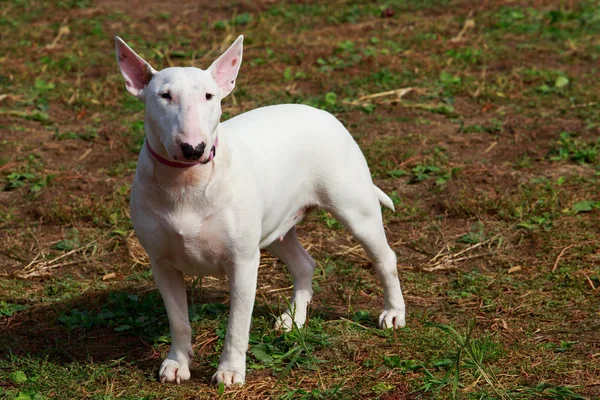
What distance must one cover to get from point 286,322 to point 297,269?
35cm

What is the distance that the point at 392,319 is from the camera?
17.3 feet

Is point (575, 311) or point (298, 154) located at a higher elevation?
point (298, 154)

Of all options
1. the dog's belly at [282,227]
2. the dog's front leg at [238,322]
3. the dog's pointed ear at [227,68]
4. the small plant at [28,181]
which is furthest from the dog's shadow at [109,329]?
the small plant at [28,181]

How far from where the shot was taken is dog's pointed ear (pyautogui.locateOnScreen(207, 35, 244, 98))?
4332 millimetres

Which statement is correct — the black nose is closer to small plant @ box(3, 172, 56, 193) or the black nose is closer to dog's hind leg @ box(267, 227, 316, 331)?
dog's hind leg @ box(267, 227, 316, 331)

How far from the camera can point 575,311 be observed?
5395mm

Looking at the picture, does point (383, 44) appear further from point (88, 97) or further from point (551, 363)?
point (551, 363)

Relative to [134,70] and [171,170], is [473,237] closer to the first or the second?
[171,170]

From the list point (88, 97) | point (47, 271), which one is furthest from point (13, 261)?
point (88, 97)

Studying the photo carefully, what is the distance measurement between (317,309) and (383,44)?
5.92 metres

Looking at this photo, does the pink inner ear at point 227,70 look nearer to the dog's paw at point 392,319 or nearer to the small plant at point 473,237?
the dog's paw at point 392,319

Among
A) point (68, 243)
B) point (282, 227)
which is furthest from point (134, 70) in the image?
point (68, 243)

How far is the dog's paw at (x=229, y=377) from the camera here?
14.8 ft

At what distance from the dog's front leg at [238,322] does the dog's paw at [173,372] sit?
0.56 ft
